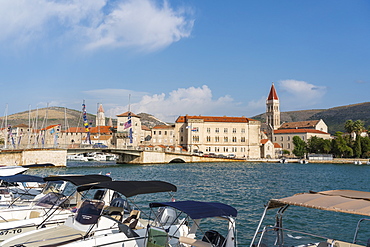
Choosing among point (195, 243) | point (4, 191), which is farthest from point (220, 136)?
point (195, 243)

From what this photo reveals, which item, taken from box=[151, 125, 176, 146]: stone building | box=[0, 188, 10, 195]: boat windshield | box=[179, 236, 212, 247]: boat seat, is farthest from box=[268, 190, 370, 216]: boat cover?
Answer: box=[151, 125, 176, 146]: stone building

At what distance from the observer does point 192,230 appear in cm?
1088

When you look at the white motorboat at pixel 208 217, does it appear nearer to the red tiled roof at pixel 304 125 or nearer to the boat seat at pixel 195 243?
the boat seat at pixel 195 243

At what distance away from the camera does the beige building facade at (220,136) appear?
114 metres

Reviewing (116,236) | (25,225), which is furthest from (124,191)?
(25,225)

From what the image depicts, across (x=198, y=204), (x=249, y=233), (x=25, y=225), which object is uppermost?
(x=198, y=204)

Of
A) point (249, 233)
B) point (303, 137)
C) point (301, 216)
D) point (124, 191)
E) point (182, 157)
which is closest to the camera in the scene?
point (124, 191)

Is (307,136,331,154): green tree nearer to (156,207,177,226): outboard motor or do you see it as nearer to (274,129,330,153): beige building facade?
(274,129,330,153): beige building facade

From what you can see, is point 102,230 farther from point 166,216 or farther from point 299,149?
point 299,149

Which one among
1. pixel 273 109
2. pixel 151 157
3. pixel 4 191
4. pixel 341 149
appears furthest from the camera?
pixel 273 109

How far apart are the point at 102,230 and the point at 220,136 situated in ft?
348

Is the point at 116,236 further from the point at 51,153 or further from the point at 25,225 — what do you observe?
the point at 51,153

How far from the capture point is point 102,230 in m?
11.0

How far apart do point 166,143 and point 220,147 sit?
1846cm
